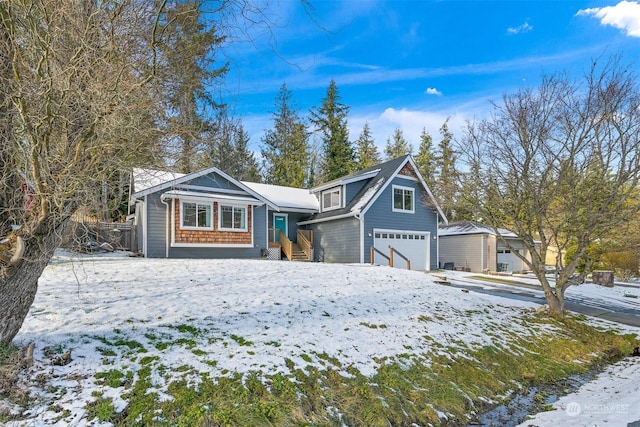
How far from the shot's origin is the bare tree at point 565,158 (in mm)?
8781

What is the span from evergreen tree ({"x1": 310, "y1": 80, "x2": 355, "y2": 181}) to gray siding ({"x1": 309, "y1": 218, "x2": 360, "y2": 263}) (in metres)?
13.1

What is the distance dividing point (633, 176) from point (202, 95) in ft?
33.9

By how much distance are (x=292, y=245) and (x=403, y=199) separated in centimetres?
660

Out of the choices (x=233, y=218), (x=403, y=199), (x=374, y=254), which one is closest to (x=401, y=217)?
(x=403, y=199)

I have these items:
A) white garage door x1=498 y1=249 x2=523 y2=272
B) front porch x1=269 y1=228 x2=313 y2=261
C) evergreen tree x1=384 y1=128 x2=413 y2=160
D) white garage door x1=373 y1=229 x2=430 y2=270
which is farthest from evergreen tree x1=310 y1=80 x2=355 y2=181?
white garage door x1=498 y1=249 x2=523 y2=272

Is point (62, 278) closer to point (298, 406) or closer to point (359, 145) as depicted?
point (298, 406)

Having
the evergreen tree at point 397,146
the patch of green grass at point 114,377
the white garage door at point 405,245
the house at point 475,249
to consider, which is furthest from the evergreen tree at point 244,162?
the patch of green grass at point 114,377

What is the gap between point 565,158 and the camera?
9.41 metres

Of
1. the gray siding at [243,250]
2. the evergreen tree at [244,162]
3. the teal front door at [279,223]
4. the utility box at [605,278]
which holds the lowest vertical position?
the utility box at [605,278]

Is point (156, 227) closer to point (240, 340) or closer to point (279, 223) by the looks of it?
point (279, 223)

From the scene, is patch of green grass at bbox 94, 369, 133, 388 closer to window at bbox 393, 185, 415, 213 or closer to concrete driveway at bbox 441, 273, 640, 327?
concrete driveway at bbox 441, 273, 640, 327

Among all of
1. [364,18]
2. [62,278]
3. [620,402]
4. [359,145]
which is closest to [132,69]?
[364,18]

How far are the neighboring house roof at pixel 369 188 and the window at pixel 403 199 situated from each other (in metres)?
0.89

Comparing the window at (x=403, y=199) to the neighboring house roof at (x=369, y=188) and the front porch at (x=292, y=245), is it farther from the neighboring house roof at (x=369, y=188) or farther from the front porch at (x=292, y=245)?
the front porch at (x=292, y=245)
